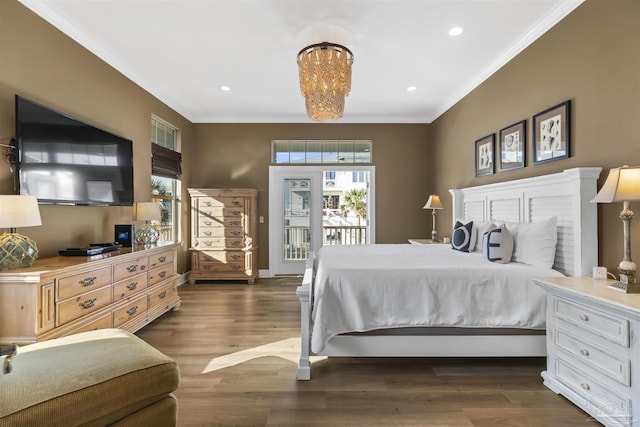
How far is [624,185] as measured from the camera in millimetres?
1669

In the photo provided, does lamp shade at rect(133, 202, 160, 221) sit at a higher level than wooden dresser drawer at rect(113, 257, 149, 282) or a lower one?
higher

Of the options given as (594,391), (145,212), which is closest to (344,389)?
(594,391)

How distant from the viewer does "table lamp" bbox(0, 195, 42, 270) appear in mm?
1832

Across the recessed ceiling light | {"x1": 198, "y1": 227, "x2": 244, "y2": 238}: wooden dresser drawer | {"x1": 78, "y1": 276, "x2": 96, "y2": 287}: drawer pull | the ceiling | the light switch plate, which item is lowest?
{"x1": 78, "y1": 276, "x2": 96, "y2": 287}: drawer pull

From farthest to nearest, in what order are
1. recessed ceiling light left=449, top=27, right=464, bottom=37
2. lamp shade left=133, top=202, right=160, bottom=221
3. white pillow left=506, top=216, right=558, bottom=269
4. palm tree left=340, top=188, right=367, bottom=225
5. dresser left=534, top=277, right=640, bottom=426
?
palm tree left=340, top=188, right=367, bottom=225 → lamp shade left=133, top=202, right=160, bottom=221 → recessed ceiling light left=449, top=27, right=464, bottom=37 → white pillow left=506, top=216, right=558, bottom=269 → dresser left=534, top=277, right=640, bottom=426

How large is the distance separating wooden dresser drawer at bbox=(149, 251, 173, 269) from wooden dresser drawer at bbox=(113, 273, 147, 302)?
167 mm

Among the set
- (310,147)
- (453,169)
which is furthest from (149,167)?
(453,169)

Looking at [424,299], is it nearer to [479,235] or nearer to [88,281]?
[479,235]

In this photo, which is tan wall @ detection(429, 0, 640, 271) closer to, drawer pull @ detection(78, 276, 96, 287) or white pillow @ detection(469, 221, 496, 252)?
white pillow @ detection(469, 221, 496, 252)

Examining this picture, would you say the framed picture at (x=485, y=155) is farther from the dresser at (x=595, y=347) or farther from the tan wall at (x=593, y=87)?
the dresser at (x=595, y=347)

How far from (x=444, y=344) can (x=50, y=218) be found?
10.7ft

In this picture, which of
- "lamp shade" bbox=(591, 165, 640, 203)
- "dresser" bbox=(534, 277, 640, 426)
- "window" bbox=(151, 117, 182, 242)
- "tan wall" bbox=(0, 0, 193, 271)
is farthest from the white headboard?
"window" bbox=(151, 117, 182, 242)

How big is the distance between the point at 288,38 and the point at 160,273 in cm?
276

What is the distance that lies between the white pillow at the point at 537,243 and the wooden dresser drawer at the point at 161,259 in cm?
343
